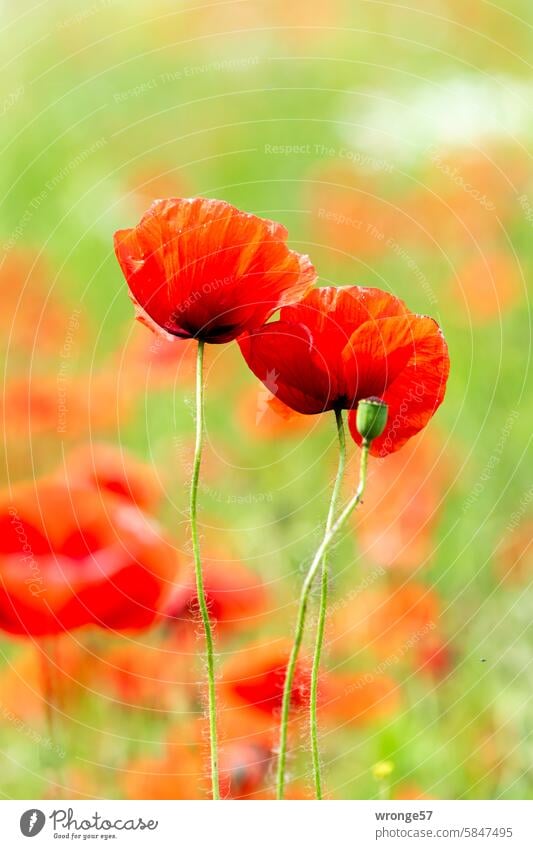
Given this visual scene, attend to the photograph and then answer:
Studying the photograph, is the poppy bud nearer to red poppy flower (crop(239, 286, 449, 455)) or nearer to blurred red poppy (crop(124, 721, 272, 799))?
red poppy flower (crop(239, 286, 449, 455))

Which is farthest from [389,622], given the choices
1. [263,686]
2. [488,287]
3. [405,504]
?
[488,287]

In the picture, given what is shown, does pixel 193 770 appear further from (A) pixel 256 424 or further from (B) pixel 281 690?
(A) pixel 256 424

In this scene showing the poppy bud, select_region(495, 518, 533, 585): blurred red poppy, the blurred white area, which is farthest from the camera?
the blurred white area

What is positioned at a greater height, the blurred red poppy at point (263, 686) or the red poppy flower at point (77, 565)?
the red poppy flower at point (77, 565)

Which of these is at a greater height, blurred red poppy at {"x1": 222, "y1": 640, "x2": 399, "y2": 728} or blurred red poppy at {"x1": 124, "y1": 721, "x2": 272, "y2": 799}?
blurred red poppy at {"x1": 222, "y1": 640, "x2": 399, "y2": 728}

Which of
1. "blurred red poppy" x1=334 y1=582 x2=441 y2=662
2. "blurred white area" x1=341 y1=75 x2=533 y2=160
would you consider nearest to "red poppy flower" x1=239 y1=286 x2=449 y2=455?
"blurred red poppy" x1=334 y1=582 x2=441 y2=662

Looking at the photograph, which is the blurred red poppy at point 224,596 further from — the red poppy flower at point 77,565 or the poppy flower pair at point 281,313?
the poppy flower pair at point 281,313

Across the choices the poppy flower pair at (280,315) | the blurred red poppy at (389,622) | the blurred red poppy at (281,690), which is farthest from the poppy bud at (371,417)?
the blurred red poppy at (389,622)
